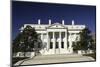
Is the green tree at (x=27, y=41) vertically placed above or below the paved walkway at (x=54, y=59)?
above

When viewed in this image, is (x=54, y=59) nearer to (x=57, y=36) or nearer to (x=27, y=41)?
(x=57, y=36)

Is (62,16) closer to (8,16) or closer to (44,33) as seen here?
(44,33)

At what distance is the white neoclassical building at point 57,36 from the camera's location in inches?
183

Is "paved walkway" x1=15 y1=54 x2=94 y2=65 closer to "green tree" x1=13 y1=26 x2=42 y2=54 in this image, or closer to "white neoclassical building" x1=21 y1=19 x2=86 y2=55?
"white neoclassical building" x1=21 y1=19 x2=86 y2=55

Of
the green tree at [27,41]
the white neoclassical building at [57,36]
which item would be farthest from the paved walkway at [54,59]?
the green tree at [27,41]

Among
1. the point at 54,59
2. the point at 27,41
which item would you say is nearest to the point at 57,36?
the point at 54,59

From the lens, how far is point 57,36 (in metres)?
4.76

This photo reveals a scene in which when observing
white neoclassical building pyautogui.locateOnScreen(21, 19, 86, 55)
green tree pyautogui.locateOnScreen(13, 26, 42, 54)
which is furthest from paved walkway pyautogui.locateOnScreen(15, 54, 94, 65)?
green tree pyautogui.locateOnScreen(13, 26, 42, 54)

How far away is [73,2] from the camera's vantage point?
490 centimetres

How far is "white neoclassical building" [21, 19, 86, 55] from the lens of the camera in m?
4.66

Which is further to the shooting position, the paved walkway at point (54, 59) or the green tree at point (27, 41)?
the paved walkway at point (54, 59)

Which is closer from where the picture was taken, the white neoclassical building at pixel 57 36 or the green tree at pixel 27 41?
the green tree at pixel 27 41

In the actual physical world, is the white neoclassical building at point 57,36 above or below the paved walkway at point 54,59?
above

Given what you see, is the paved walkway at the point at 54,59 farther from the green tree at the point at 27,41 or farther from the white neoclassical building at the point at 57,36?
the green tree at the point at 27,41
